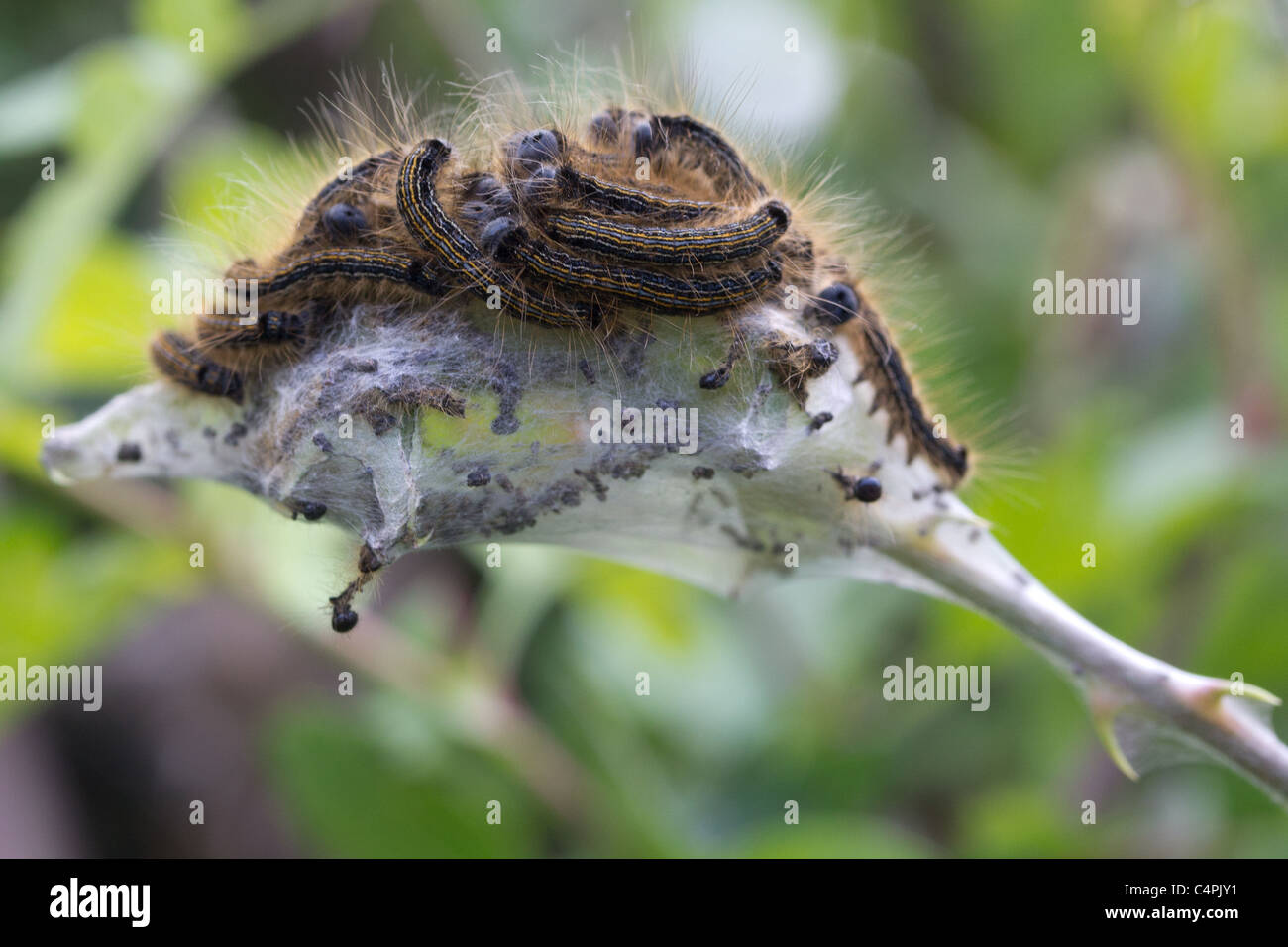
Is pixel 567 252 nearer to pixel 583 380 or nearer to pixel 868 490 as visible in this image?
pixel 583 380

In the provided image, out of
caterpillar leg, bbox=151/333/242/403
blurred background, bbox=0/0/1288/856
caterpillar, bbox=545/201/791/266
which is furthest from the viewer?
blurred background, bbox=0/0/1288/856

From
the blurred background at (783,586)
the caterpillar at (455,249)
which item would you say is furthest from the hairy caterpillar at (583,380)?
the blurred background at (783,586)

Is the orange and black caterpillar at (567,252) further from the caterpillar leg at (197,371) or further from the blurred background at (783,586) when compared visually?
the blurred background at (783,586)

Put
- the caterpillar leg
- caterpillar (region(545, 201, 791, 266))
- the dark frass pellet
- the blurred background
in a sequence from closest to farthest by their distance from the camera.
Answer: caterpillar (region(545, 201, 791, 266)) < the dark frass pellet < the caterpillar leg < the blurred background

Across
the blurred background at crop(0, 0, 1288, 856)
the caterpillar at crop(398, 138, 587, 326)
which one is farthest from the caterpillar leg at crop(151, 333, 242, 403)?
the caterpillar at crop(398, 138, 587, 326)

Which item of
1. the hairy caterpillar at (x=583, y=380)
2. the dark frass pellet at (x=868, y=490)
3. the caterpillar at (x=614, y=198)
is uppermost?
the caterpillar at (x=614, y=198)

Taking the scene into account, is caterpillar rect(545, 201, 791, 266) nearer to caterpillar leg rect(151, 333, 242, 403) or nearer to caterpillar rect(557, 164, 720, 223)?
caterpillar rect(557, 164, 720, 223)

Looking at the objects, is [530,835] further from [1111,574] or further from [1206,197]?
[1206,197]
